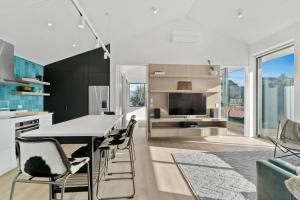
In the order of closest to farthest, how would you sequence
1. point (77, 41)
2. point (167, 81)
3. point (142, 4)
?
point (142, 4), point (77, 41), point (167, 81)

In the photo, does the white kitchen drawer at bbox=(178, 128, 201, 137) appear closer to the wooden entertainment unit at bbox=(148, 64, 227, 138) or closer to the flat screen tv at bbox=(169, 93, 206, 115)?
the wooden entertainment unit at bbox=(148, 64, 227, 138)

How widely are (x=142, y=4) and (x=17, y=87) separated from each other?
11.5 ft

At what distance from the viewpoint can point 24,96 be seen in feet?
17.7

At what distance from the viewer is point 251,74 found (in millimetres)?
6559

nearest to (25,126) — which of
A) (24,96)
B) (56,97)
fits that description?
(24,96)

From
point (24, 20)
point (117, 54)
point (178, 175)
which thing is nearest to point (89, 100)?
point (117, 54)

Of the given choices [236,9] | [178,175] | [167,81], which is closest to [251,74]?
[236,9]

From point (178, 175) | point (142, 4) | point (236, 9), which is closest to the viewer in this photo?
point (178, 175)

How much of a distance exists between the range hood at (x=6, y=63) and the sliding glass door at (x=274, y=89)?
606 centimetres

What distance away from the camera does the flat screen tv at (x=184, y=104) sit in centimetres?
620

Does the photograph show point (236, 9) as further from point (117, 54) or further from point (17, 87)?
point (17, 87)

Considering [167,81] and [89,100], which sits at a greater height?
[167,81]

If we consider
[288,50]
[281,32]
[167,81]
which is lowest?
[167,81]

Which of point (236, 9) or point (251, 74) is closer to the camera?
point (236, 9)
